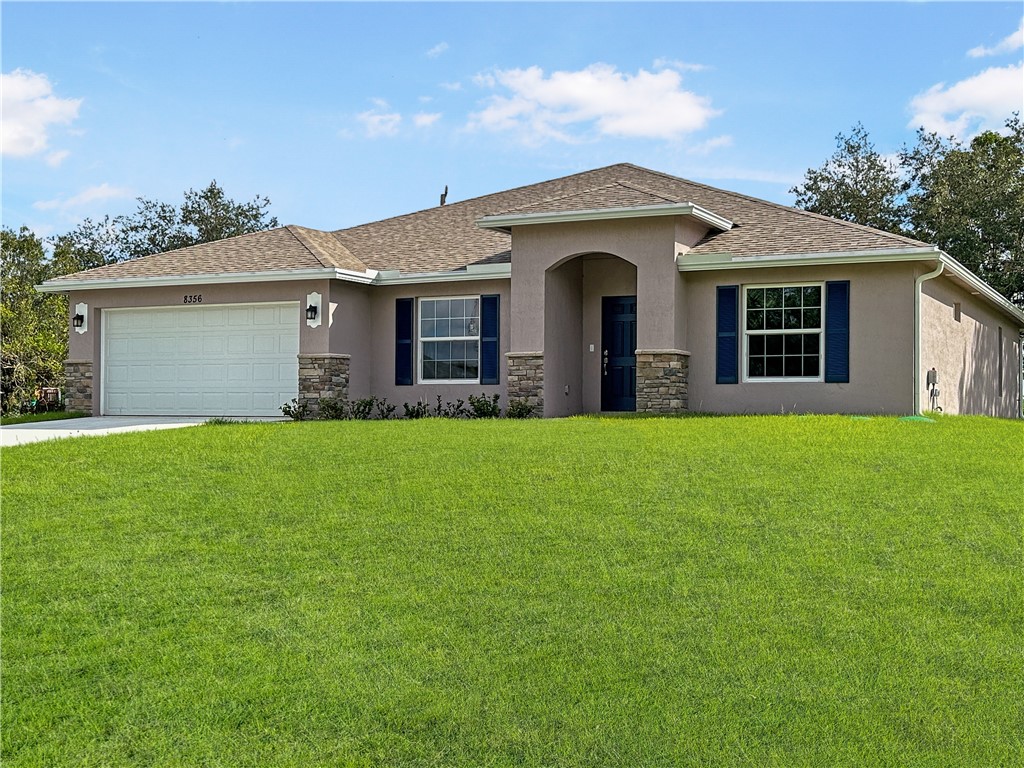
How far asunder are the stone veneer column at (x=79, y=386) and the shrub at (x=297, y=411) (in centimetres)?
447

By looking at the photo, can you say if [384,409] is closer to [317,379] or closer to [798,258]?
[317,379]

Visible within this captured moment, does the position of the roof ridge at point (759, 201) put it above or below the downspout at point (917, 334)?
above

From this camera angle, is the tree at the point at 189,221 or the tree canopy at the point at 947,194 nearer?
the tree canopy at the point at 947,194

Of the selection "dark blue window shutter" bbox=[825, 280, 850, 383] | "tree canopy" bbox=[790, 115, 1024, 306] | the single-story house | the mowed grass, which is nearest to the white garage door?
the single-story house

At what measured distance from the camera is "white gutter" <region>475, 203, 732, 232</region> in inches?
615

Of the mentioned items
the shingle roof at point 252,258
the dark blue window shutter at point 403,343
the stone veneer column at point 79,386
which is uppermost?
the shingle roof at point 252,258

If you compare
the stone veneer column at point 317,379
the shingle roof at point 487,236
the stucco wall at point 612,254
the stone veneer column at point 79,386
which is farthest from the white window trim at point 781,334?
the stone veneer column at point 79,386

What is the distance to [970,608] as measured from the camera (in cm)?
627

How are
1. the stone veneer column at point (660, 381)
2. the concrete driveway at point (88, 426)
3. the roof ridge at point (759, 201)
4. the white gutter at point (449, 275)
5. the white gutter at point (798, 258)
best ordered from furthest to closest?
the white gutter at point (449, 275) < the roof ridge at point (759, 201) < the stone veneer column at point (660, 381) < the white gutter at point (798, 258) < the concrete driveway at point (88, 426)

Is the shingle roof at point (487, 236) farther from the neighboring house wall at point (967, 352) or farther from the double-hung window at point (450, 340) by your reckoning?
the neighboring house wall at point (967, 352)

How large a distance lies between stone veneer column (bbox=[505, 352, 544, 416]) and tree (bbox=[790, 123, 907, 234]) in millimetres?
Result: 16623

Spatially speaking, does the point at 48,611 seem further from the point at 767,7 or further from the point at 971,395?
the point at 971,395

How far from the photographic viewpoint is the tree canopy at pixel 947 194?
85.4 feet

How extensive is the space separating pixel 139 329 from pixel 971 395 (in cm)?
1593
